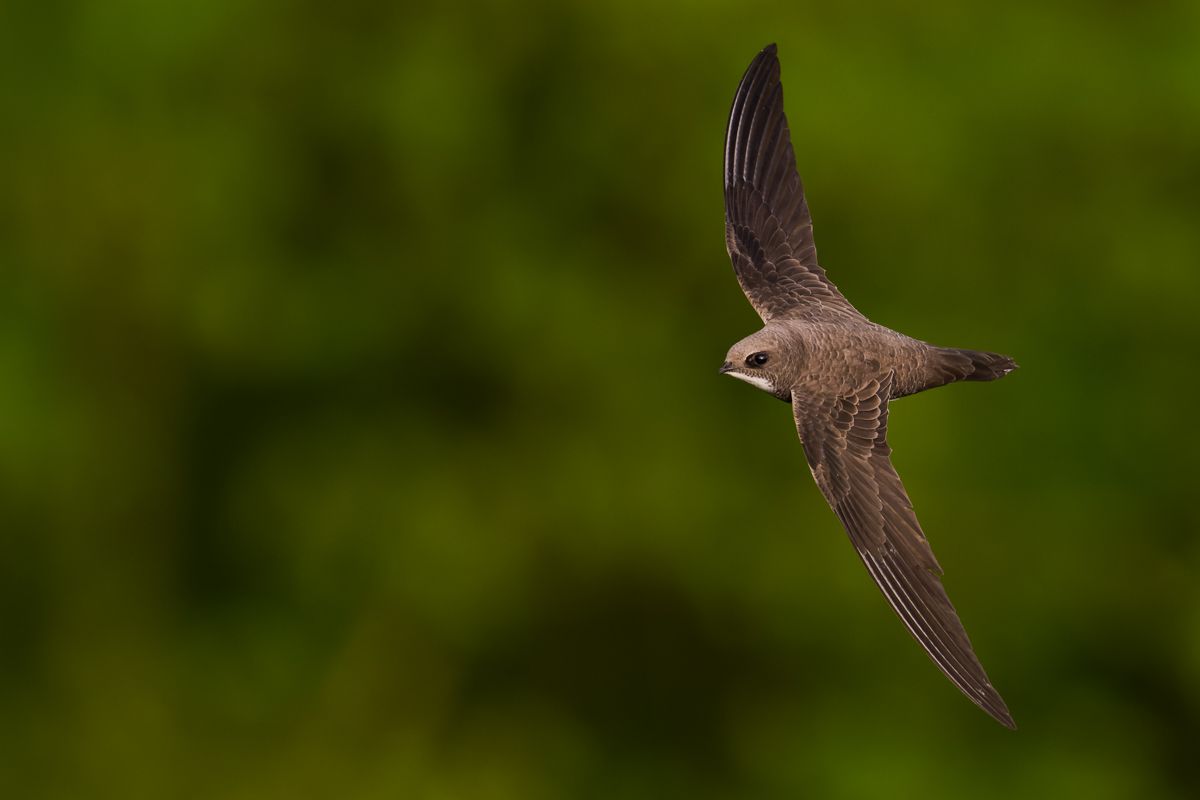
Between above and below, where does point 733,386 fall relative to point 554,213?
below

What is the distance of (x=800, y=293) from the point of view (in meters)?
6.05

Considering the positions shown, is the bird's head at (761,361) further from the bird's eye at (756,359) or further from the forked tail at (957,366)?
the forked tail at (957,366)

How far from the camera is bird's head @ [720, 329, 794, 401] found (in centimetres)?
532

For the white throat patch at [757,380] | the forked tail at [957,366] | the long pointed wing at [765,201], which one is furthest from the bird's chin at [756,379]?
the long pointed wing at [765,201]

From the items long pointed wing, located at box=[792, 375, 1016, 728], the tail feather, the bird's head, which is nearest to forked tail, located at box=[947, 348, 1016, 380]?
the tail feather

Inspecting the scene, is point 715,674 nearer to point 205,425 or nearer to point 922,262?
point 922,262

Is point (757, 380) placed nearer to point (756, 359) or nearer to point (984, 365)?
point (756, 359)

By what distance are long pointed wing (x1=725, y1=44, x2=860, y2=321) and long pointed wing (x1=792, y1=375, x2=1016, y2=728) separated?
819 millimetres

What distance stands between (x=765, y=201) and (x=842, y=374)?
118 centimetres

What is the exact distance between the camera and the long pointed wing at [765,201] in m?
6.14

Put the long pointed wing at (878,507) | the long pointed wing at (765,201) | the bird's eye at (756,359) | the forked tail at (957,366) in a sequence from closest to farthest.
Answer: the long pointed wing at (878,507) → the bird's eye at (756,359) → the forked tail at (957,366) → the long pointed wing at (765,201)

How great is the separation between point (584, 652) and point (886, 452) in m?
6.33

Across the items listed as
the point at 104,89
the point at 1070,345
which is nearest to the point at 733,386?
the point at 1070,345

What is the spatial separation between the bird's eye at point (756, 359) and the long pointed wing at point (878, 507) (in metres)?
0.20
